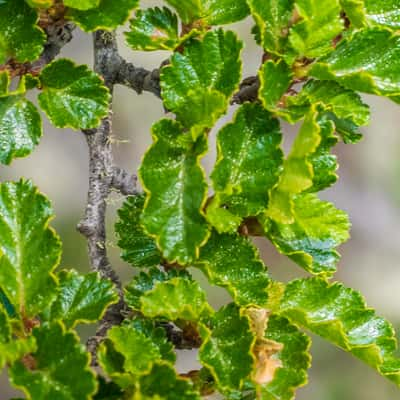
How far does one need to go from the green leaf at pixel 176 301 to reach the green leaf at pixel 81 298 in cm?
4

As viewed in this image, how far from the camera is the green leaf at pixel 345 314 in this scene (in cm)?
52

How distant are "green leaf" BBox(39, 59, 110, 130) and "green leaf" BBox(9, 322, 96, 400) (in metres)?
0.18

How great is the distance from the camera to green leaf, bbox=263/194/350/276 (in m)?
0.53

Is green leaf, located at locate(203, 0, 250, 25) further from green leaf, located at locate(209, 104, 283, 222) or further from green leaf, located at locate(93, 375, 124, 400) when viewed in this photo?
green leaf, located at locate(93, 375, 124, 400)

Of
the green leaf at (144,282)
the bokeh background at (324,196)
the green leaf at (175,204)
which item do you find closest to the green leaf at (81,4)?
the green leaf at (175,204)

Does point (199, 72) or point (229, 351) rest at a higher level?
point (199, 72)

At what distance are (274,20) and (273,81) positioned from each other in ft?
0.16

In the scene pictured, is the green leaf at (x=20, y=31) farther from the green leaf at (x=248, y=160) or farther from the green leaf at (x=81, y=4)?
the green leaf at (x=248, y=160)

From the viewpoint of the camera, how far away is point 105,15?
511 mm

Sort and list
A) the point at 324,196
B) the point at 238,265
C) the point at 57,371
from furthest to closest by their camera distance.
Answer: the point at 324,196
the point at 238,265
the point at 57,371

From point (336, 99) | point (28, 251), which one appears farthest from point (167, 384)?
point (336, 99)

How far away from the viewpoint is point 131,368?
0.45 m

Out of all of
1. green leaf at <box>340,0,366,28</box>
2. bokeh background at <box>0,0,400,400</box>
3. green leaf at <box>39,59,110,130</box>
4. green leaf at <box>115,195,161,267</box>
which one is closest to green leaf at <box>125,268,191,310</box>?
green leaf at <box>115,195,161,267</box>

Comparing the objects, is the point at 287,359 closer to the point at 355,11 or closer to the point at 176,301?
the point at 176,301
